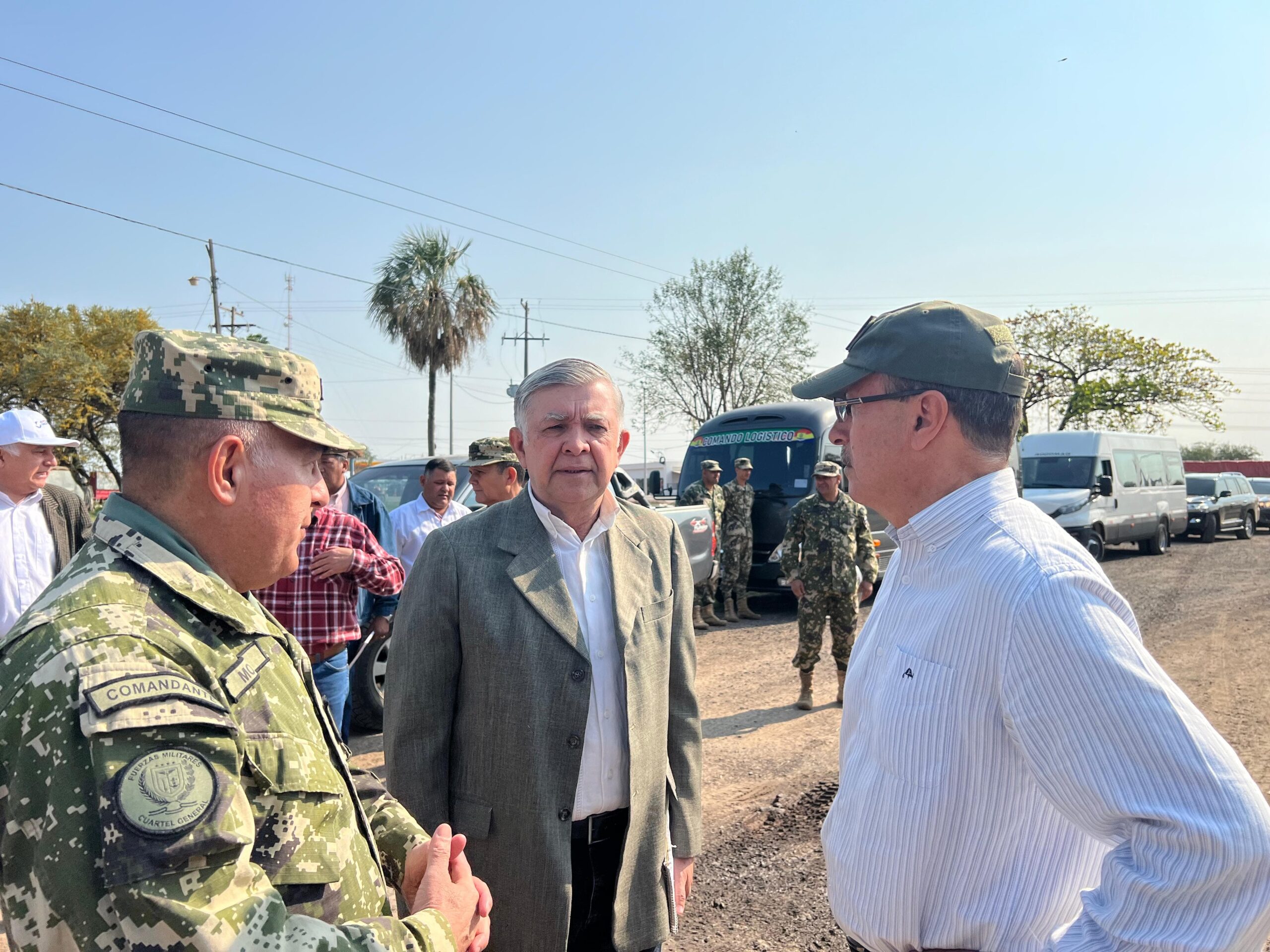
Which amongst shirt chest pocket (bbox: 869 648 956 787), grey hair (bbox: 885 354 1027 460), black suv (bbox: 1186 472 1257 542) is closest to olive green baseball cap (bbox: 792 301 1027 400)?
grey hair (bbox: 885 354 1027 460)

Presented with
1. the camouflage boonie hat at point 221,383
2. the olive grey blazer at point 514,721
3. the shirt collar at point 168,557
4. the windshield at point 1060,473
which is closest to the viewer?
the shirt collar at point 168,557

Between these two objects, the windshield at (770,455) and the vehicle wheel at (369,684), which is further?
the windshield at (770,455)

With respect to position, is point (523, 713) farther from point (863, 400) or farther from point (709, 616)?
point (709, 616)

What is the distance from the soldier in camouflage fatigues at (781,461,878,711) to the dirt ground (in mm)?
491

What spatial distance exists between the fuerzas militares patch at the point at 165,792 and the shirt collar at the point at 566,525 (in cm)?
144

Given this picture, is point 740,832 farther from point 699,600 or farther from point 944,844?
point 699,600

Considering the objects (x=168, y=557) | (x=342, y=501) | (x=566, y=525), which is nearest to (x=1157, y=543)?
(x=342, y=501)

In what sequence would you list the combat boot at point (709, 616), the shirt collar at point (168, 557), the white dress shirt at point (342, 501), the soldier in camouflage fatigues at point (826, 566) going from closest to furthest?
1. the shirt collar at point (168, 557)
2. the white dress shirt at point (342, 501)
3. the soldier in camouflage fatigues at point (826, 566)
4. the combat boot at point (709, 616)

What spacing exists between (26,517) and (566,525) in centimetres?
350

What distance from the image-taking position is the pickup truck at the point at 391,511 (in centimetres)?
605

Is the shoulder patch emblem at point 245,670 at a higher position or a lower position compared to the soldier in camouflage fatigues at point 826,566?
higher

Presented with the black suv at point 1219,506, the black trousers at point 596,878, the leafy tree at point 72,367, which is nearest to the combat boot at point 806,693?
the black trousers at point 596,878

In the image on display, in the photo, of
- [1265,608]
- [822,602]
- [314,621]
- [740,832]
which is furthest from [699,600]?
[1265,608]

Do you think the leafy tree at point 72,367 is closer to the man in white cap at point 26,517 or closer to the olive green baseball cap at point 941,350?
the man in white cap at point 26,517
